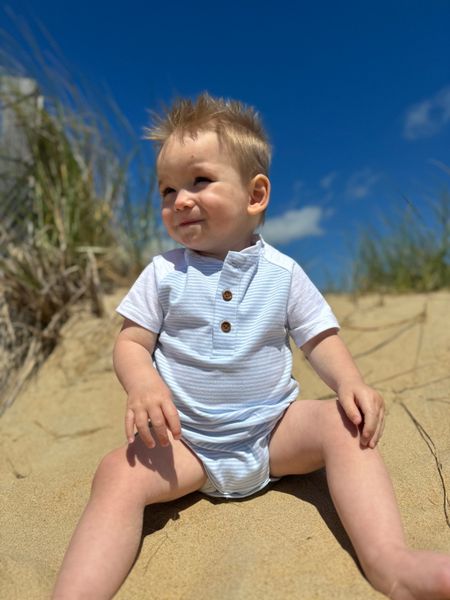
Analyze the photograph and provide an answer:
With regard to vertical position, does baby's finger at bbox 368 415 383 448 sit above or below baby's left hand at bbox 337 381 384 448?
below

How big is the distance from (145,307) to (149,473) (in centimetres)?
46

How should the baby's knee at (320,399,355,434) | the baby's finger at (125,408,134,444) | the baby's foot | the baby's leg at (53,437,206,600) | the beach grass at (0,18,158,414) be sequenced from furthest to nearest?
the beach grass at (0,18,158,414)
the baby's knee at (320,399,355,434)
the baby's finger at (125,408,134,444)
the baby's leg at (53,437,206,600)
the baby's foot

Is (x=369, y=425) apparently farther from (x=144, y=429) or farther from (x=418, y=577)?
(x=144, y=429)

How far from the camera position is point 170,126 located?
1.67 m

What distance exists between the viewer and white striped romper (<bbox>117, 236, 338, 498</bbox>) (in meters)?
1.53

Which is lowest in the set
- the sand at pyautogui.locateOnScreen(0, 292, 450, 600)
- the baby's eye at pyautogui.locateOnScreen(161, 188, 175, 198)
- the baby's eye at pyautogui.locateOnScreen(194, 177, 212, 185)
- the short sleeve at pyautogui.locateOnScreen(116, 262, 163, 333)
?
the sand at pyautogui.locateOnScreen(0, 292, 450, 600)

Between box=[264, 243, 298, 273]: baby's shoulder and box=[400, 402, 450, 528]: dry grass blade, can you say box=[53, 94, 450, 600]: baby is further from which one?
box=[400, 402, 450, 528]: dry grass blade

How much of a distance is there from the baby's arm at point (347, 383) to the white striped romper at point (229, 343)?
41 mm

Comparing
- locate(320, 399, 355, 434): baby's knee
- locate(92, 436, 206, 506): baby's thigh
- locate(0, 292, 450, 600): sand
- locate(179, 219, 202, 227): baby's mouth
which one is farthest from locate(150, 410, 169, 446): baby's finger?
locate(179, 219, 202, 227): baby's mouth

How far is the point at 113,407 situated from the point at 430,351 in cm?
145

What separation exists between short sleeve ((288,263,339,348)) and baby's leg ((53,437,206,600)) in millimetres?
460

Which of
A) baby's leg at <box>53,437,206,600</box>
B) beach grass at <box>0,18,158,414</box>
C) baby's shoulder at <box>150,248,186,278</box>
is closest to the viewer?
baby's leg at <box>53,437,206,600</box>

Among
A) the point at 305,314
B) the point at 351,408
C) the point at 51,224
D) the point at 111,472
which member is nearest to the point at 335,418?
the point at 351,408

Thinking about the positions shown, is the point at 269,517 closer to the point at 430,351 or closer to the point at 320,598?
the point at 320,598
